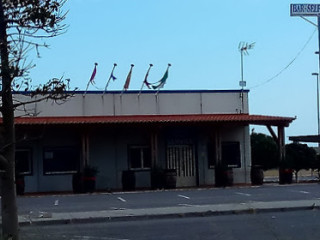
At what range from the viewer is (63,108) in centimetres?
3562

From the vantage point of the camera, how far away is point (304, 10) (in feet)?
142

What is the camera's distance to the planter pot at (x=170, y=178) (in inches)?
1346

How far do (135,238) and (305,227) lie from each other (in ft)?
13.1

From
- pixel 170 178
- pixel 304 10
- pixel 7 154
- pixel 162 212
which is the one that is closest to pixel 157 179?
pixel 170 178

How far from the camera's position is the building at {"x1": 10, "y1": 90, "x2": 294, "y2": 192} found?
34.9 meters

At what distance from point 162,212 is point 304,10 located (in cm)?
2529

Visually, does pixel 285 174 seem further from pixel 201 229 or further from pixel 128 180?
pixel 201 229

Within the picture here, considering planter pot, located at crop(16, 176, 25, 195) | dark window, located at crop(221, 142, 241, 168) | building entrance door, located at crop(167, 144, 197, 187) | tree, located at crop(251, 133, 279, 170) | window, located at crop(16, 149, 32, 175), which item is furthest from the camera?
tree, located at crop(251, 133, 279, 170)

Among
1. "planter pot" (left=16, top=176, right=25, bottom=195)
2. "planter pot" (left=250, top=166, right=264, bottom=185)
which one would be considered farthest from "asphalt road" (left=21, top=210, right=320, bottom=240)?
"planter pot" (left=250, top=166, right=264, bottom=185)

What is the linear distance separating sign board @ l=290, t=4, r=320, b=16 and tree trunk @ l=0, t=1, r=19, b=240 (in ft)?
119

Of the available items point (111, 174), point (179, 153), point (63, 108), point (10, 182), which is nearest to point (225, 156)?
point (179, 153)

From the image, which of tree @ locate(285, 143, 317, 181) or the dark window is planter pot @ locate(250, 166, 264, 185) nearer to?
the dark window

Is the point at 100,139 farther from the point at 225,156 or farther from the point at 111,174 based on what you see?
the point at 225,156

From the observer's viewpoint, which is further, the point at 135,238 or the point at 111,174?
the point at 111,174
